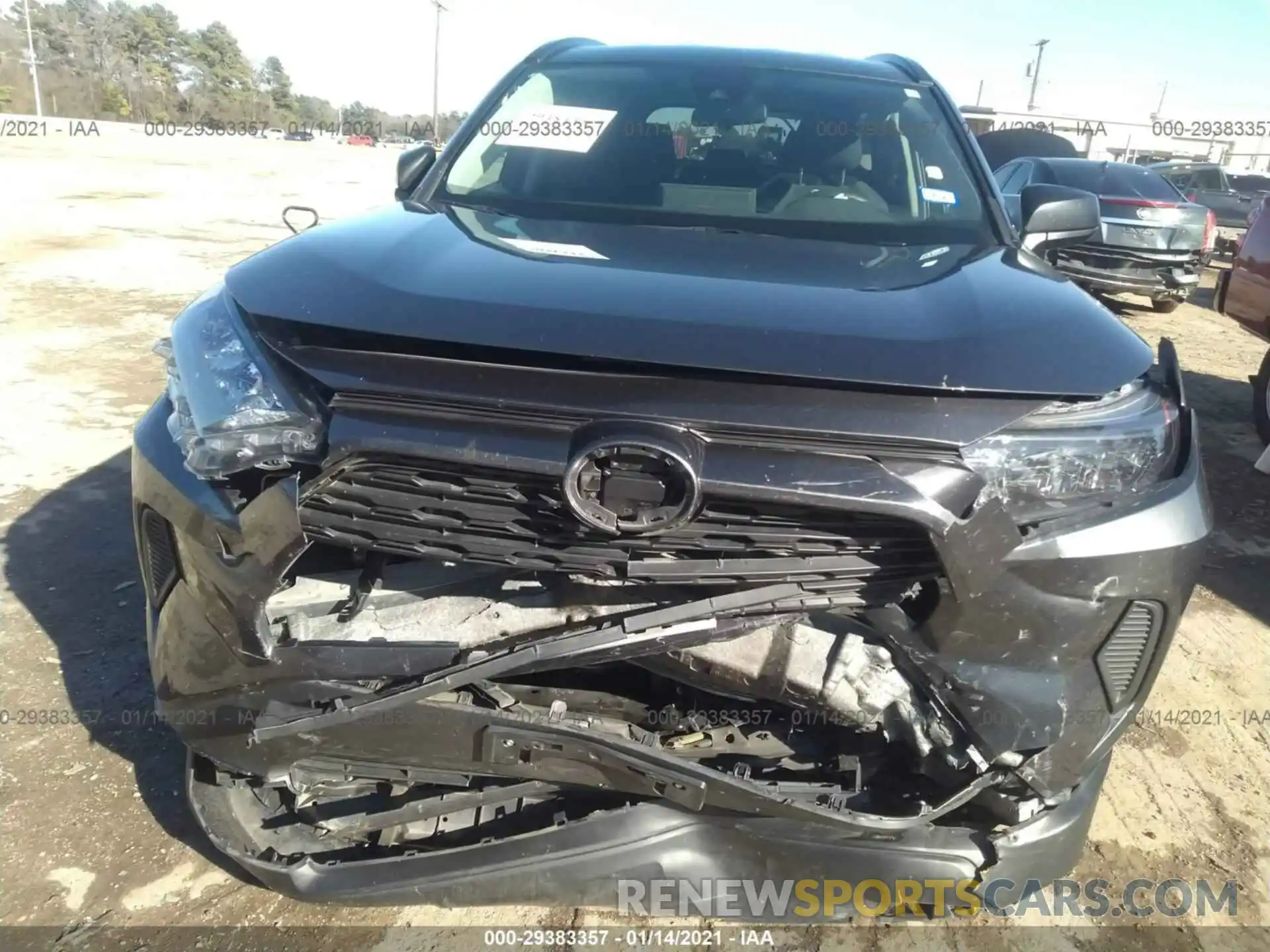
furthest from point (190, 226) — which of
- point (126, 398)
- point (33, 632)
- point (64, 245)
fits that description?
point (33, 632)

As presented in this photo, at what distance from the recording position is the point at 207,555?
1.65m

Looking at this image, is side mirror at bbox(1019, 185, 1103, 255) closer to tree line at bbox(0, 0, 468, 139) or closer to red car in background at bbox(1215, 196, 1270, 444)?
red car in background at bbox(1215, 196, 1270, 444)

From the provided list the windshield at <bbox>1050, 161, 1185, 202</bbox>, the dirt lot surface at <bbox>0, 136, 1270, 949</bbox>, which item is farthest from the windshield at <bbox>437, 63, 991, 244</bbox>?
the windshield at <bbox>1050, 161, 1185, 202</bbox>

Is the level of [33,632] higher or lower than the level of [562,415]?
lower

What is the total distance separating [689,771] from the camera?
5.53 feet

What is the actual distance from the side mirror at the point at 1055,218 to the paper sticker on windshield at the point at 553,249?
1.53 metres

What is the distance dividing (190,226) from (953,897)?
1378 centimetres

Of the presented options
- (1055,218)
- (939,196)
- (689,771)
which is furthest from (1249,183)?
(689,771)

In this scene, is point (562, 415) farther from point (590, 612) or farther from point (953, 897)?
point (953, 897)

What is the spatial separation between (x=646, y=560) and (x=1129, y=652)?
3.10 ft

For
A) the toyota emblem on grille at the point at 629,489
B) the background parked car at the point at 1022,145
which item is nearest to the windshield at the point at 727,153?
the toyota emblem on grille at the point at 629,489

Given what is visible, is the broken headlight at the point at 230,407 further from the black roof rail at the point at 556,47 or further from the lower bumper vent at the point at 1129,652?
the black roof rail at the point at 556,47

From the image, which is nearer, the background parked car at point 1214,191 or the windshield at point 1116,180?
the windshield at point 1116,180

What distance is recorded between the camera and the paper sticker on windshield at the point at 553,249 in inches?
76.5
